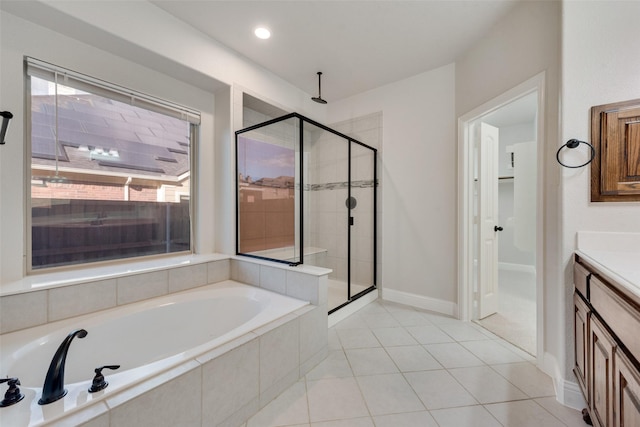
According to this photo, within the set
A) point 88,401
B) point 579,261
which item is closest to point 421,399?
point 579,261

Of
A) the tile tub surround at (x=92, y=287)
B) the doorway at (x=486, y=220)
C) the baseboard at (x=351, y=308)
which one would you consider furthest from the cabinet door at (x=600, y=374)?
the tile tub surround at (x=92, y=287)

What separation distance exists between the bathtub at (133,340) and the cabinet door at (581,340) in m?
1.51

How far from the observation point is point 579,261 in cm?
130

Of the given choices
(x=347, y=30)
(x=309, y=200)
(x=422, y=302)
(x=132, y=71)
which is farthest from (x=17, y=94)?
(x=422, y=302)

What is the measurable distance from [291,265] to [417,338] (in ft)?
4.13

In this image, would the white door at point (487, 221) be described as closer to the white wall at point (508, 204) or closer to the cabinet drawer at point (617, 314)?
the cabinet drawer at point (617, 314)

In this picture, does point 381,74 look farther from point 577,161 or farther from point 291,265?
point 291,265

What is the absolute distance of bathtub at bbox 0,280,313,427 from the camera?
92cm

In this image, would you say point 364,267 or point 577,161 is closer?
point 577,161

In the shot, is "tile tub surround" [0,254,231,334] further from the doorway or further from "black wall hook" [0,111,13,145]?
the doorway

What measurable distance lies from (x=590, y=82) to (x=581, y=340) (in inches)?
54.2

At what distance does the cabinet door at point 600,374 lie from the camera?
919mm

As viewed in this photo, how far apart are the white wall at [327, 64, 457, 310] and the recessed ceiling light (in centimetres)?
145

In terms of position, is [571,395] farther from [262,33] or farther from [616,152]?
[262,33]
